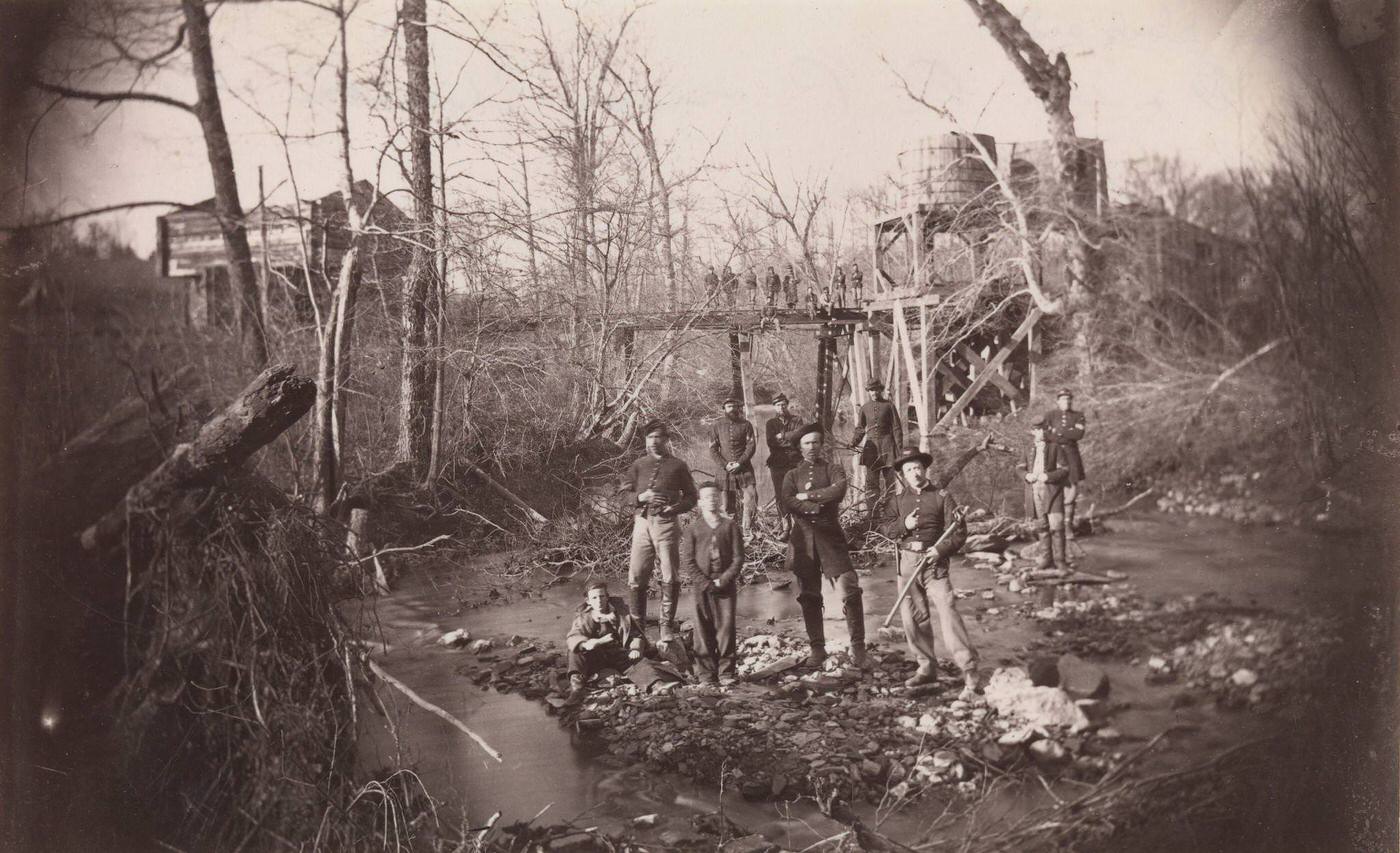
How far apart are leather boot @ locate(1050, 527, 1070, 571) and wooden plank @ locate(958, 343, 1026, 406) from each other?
0.52m

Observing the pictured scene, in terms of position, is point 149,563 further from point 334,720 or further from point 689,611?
point 689,611

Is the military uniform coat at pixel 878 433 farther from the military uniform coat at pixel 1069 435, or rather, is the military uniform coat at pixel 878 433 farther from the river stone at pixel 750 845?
the river stone at pixel 750 845

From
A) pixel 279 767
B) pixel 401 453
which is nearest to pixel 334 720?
pixel 279 767

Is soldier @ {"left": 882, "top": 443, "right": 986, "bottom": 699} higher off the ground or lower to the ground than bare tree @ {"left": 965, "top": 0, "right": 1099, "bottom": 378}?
lower

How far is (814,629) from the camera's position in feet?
11.6

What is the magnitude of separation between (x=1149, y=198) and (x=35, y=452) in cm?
434

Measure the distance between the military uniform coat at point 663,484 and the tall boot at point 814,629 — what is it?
2.24ft

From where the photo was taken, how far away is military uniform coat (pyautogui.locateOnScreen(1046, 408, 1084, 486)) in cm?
301

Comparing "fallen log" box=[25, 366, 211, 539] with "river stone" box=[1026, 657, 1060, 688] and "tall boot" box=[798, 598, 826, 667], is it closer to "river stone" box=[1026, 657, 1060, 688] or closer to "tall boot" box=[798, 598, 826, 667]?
"tall boot" box=[798, 598, 826, 667]

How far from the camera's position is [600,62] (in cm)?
359

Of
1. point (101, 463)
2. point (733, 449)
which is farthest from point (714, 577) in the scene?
point (101, 463)

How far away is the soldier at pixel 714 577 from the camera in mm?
3471

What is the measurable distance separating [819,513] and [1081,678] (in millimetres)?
1171

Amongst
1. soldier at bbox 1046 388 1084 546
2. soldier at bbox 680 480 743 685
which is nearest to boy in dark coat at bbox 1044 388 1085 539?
soldier at bbox 1046 388 1084 546
